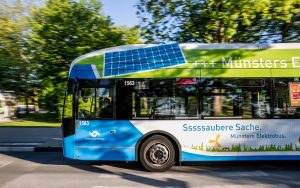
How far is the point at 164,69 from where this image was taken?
9.02 m

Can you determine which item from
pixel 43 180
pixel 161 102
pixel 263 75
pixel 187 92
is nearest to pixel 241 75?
pixel 263 75

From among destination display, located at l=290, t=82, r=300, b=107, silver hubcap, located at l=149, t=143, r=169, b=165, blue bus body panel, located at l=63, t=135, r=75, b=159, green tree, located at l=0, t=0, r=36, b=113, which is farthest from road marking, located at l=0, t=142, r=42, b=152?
green tree, located at l=0, t=0, r=36, b=113

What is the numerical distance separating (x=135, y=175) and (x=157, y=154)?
32.0 inches

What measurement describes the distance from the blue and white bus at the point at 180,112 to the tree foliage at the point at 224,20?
5955 millimetres

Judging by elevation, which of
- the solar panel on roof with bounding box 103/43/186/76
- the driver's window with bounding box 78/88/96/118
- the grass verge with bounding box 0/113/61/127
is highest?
the solar panel on roof with bounding box 103/43/186/76

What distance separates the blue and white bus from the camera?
8.88m

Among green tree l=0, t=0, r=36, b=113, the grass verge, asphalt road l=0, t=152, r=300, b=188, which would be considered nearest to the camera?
asphalt road l=0, t=152, r=300, b=188

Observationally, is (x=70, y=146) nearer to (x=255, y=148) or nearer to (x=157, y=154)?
(x=157, y=154)

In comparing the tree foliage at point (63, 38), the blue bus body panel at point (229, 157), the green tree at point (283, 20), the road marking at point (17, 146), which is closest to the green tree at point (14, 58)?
the tree foliage at point (63, 38)

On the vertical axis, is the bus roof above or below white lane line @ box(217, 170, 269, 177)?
above

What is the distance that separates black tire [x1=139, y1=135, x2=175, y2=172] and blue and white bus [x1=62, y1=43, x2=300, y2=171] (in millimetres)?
25

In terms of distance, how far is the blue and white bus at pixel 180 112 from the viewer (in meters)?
8.88

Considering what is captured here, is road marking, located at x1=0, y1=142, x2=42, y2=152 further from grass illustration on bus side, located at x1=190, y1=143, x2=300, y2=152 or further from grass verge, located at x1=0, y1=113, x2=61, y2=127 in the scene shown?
grass verge, located at x1=0, y1=113, x2=61, y2=127

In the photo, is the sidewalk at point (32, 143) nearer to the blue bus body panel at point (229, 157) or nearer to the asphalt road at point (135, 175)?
the asphalt road at point (135, 175)
